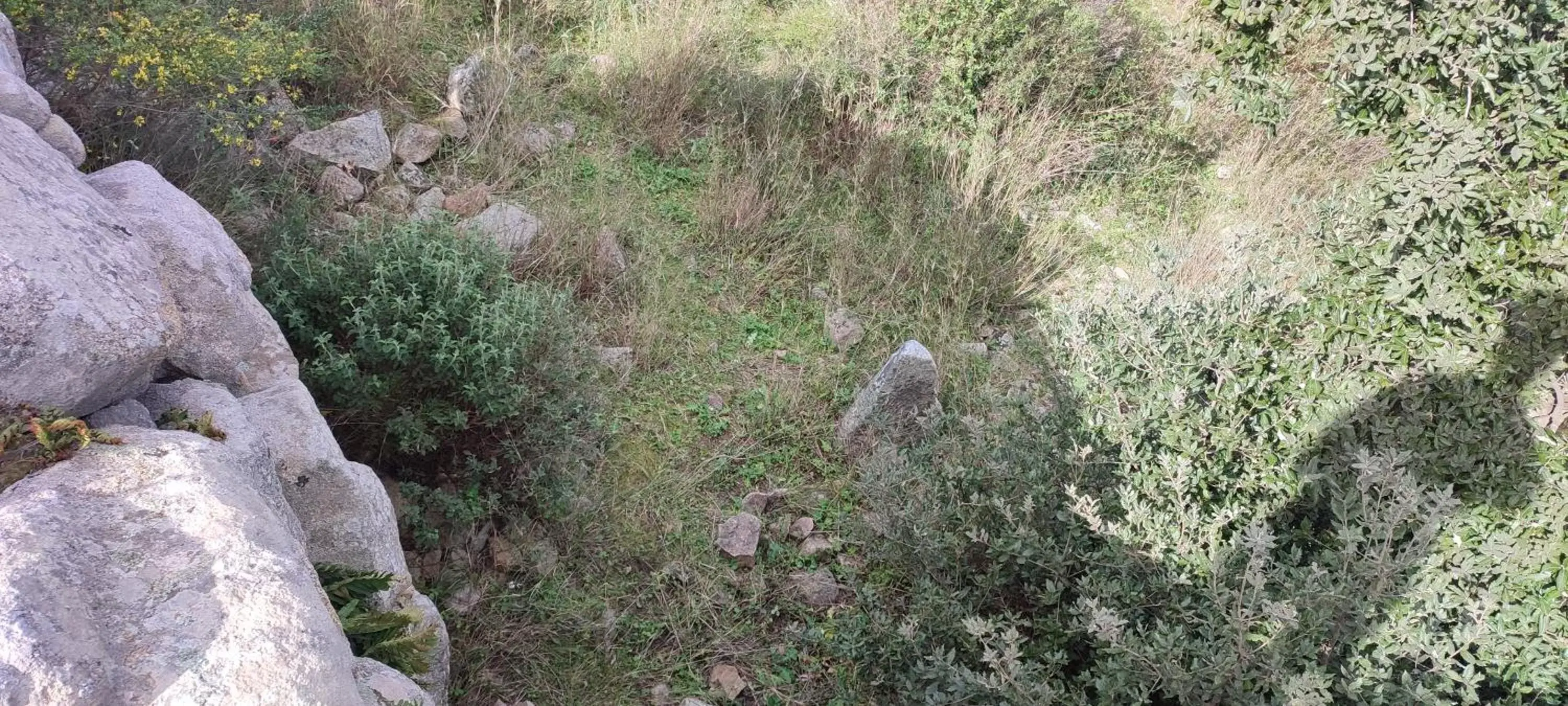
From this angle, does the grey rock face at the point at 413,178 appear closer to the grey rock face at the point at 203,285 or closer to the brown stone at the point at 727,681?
the grey rock face at the point at 203,285

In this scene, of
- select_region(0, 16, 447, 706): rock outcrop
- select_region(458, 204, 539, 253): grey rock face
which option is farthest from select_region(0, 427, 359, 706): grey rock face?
select_region(458, 204, 539, 253): grey rock face

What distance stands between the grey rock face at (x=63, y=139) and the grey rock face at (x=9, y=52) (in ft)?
0.74

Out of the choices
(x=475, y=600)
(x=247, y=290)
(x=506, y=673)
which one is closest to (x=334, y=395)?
(x=247, y=290)

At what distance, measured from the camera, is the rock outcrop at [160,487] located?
4.90 ft

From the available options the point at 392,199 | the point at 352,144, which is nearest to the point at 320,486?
the point at 392,199

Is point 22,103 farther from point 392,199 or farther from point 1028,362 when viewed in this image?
point 1028,362

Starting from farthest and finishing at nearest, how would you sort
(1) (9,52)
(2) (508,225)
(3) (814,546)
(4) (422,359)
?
1. (2) (508,225)
2. (3) (814,546)
3. (4) (422,359)
4. (1) (9,52)

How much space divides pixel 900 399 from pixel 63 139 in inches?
123

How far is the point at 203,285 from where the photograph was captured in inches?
105

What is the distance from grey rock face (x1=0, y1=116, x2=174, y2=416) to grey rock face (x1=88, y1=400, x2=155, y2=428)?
1.3 inches

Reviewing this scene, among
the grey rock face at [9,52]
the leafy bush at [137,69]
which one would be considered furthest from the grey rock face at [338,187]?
the grey rock face at [9,52]

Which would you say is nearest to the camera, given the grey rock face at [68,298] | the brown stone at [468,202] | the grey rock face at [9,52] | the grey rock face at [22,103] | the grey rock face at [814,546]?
the grey rock face at [68,298]

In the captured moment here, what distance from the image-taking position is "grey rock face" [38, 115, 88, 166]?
2.89m

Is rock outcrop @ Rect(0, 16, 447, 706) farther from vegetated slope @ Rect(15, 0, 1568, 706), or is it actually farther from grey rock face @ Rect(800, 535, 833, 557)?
grey rock face @ Rect(800, 535, 833, 557)
